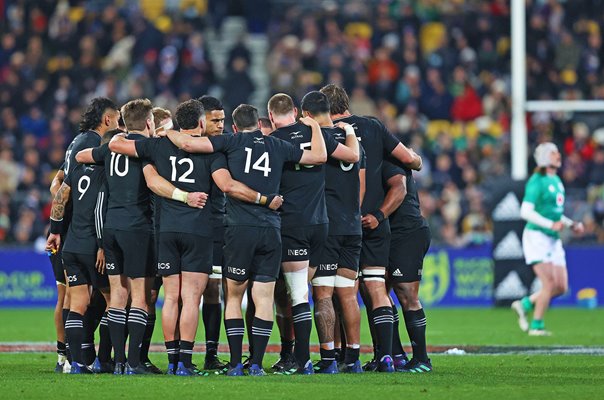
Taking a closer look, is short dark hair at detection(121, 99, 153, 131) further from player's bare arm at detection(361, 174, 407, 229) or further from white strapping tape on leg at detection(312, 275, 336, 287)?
player's bare arm at detection(361, 174, 407, 229)

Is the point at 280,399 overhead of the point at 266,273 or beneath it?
beneath

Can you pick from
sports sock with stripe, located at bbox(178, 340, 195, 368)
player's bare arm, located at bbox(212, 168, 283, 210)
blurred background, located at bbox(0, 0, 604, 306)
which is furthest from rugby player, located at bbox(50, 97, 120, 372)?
blurred background, located at bbox(0, 0, 604, 306)

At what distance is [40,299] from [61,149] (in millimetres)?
3521

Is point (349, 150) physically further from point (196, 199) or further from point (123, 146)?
point (123, 146)

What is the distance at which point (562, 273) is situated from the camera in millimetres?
17516

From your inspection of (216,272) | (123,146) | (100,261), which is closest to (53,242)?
(100,261)

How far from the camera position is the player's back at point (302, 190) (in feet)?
39.2

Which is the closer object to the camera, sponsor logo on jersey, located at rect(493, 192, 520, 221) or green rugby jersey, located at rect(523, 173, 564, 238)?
green rugby jersey, located at rect(523, 173, 564, 238)

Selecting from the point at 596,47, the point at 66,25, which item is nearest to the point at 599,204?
the point at 596,47

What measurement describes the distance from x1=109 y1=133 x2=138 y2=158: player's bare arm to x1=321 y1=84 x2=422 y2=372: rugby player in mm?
2020

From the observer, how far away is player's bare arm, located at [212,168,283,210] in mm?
11570

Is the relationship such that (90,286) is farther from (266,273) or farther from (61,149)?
(61,149)

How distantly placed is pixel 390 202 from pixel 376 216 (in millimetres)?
Result: 214

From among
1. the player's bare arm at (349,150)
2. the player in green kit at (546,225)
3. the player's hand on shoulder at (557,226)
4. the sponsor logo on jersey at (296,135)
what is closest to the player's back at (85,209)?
the sponsor logo on jersey at (296,135)
